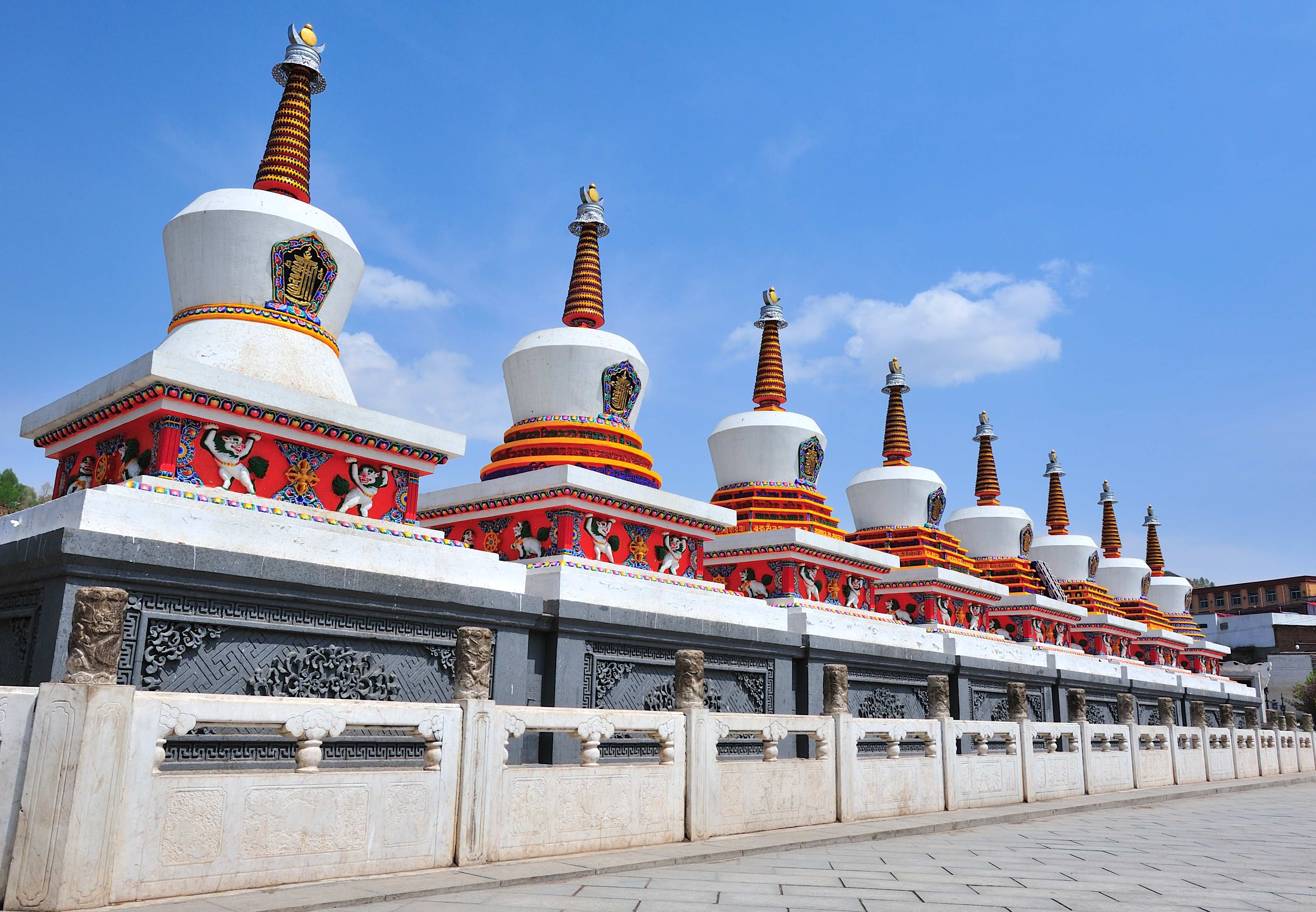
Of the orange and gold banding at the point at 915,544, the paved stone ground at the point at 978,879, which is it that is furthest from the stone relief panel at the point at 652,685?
the orange and gold banding at the point at 915,544

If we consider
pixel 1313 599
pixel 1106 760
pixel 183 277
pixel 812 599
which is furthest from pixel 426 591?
pixel 1313 599

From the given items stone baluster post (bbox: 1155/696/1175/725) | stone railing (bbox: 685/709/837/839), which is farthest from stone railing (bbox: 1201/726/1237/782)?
stone railing (bbox: 685/709/837/839)

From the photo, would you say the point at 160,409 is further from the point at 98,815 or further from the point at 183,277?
the point at 98,815

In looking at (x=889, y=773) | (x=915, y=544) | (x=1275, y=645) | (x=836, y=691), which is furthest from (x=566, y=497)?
(x=1275, y=645)

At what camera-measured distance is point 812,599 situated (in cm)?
1752

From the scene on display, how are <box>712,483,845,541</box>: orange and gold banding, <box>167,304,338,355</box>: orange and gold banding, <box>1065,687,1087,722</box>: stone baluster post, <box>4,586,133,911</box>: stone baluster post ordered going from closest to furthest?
<box>4,586,133,911</box>: stone baluster post → <box>167,304,338,355</box>: orange and gold banding → <box>1065,687,1087,722</box>: stone baluster post → <box>712,483,845,541</box>: orange and gold banding

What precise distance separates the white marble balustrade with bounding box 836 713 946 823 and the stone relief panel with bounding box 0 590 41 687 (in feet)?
22.8

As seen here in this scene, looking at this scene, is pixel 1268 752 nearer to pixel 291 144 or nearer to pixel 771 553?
pixel 771 553

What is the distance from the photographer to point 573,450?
1431cm

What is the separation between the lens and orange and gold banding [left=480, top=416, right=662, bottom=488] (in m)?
14.3

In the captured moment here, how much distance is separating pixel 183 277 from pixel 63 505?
4091 millimetres

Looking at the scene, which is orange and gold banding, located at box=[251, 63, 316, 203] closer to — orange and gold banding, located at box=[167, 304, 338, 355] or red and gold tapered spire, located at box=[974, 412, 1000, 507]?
orange and gold banding, located at box=[167, 304, 338, 355]

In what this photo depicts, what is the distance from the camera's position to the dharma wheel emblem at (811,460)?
62.7ft

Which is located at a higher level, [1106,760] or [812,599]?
[812,599]
